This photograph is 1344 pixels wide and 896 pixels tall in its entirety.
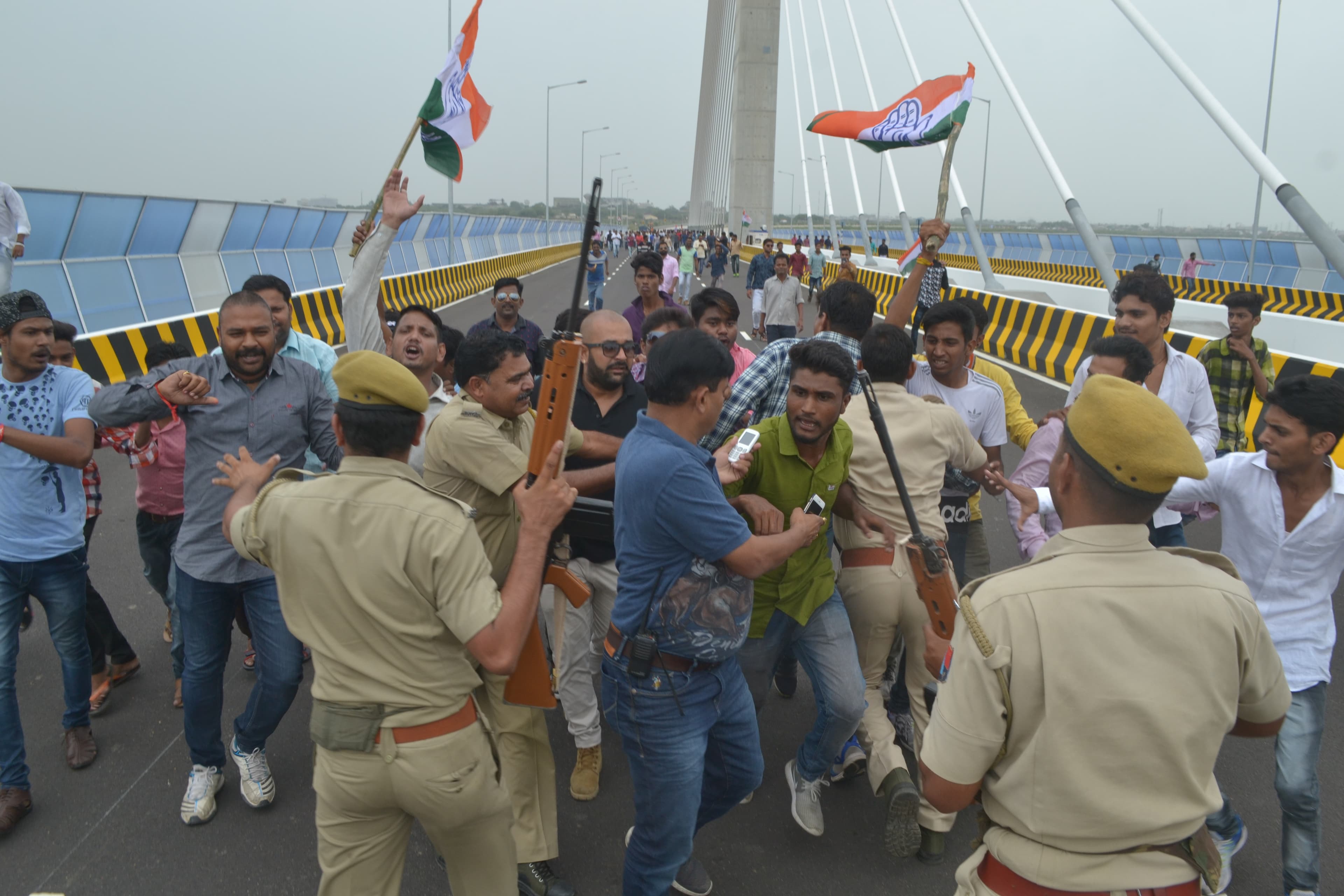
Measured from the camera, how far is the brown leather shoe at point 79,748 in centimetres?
364

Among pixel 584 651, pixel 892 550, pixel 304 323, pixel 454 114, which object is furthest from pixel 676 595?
pixel 304 323

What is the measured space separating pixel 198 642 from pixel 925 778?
2.69 meters

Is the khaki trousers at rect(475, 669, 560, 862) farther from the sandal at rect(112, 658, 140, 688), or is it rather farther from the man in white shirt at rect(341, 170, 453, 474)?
the sandal at rect(112, 658, 140, 688)

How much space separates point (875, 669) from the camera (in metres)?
3.43

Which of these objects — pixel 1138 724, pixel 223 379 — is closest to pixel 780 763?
pixel 1138 724

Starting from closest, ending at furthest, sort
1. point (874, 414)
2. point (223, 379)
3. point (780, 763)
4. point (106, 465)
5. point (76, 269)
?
point (874, 414) < point (223, 379) < point (780, 763) < point (106, 465) < point (76, 269)

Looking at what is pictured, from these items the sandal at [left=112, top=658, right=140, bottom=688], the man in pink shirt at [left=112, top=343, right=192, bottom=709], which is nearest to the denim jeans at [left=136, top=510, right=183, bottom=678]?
the man in pink shirt at [left=112, top=343, right=192, bottom=709]

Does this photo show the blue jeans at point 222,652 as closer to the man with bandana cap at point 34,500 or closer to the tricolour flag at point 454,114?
the man with bandana cap at point 34,500

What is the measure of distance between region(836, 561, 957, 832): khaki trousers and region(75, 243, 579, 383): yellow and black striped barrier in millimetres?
3540

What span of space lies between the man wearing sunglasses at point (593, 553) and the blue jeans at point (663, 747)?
0.98 metres

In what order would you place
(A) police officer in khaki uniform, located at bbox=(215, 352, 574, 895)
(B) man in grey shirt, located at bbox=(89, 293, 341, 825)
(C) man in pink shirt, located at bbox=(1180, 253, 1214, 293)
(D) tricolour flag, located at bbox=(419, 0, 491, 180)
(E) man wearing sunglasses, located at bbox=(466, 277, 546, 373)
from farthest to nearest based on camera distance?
(C) man in pink shirt, located at bbox=(1180, 253, 1214, 293) < (E) man wearing sunglasses, located at bbox=(466, 277, 546, 373) < (D) tricolour flag, located at bbox=(419, 0, 491, 180) < (B) man in grey shirt, located at bbox=(89, 293, 341, 825) < (A) police officer in khaki uniform, located at bbox=(215, 352, 574, 895)

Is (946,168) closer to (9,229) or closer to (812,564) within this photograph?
(812,564)

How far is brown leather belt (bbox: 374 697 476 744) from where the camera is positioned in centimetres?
215

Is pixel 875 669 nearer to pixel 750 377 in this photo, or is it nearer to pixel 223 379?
pixel 750 377
